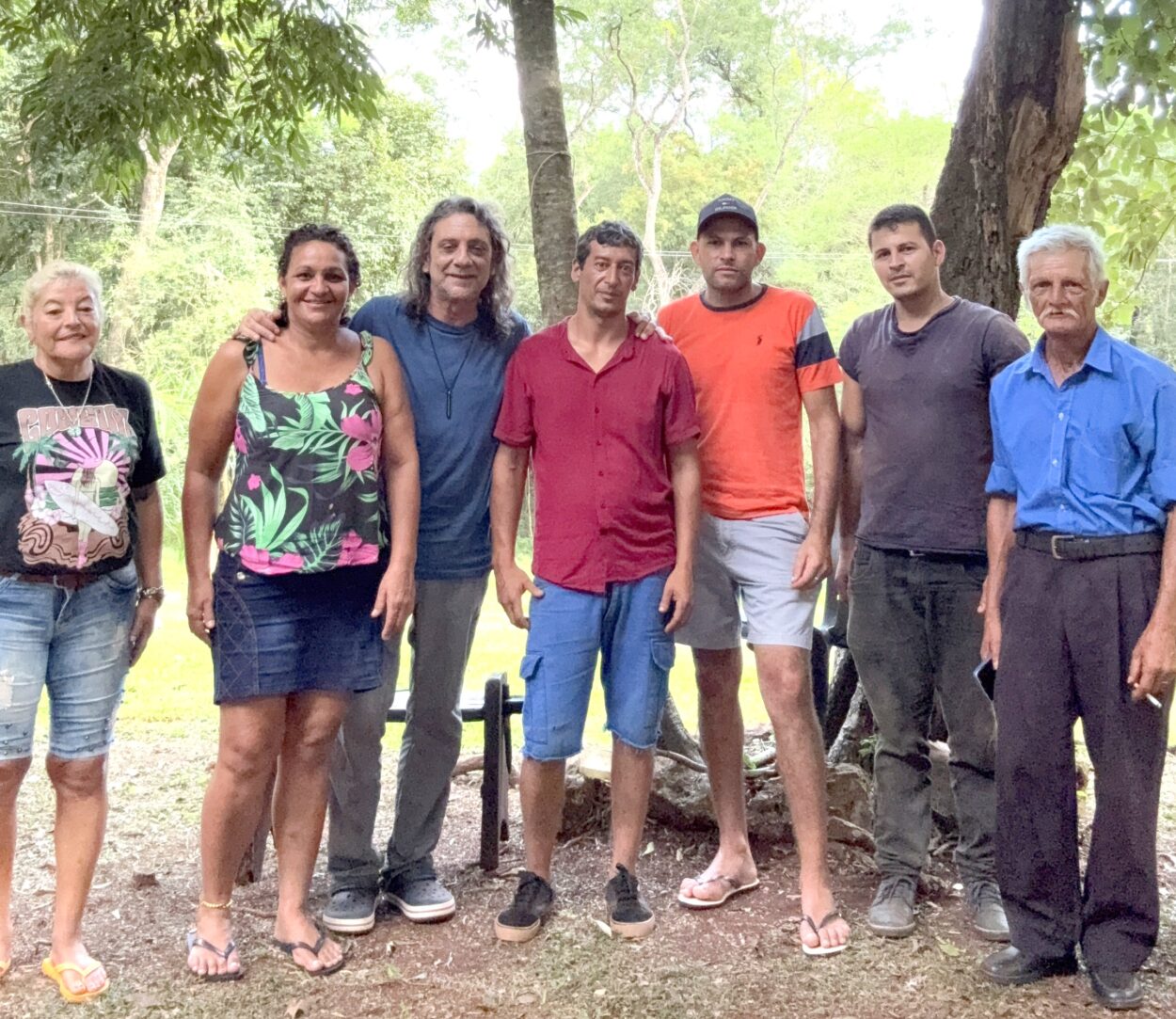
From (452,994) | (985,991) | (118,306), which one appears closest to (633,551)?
(452,994)

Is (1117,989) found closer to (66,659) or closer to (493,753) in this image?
(493,753)

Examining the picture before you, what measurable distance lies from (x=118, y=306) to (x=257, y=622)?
14993 millimetres

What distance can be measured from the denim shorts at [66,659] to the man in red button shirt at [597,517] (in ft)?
A: 3.13

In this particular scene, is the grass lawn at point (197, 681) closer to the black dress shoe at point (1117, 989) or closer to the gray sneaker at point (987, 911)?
the gray sneaker at point (987, 911)

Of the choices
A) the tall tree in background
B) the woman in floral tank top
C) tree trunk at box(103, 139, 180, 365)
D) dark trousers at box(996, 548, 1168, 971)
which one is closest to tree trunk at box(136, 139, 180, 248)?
tree trunk at box(103, 139, 180, 365)

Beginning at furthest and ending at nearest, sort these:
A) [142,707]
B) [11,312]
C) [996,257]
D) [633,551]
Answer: [11,312] → [142,707] → [996,257] → [633,551]

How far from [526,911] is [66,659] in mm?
1349

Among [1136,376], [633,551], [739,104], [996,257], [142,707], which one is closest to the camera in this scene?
[1136,376]

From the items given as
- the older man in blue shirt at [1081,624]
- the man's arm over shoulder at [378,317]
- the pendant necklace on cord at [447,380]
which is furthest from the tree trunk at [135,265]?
the older man in blue shirt at [1081,624]

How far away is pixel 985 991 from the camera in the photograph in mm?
2902

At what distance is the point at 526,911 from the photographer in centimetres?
322

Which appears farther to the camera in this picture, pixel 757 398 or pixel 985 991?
pixel 757 398

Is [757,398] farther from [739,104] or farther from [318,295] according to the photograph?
[739,104]

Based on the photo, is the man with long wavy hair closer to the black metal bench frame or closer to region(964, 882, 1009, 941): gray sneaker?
the black metal bench frame
